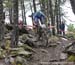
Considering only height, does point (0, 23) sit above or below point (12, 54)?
above

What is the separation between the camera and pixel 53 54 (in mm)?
11969

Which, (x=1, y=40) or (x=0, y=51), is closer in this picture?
(x=0, y=51)

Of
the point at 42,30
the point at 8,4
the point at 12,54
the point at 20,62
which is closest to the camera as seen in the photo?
the point at 20,62

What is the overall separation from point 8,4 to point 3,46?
6119 millimetres

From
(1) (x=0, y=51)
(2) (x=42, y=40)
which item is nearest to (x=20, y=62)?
(1) (x=0, y=51)

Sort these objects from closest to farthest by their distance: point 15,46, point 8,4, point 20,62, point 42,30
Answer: point 20,62, point 15,46, point 42,30, point 8,4

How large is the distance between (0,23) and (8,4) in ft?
14.5

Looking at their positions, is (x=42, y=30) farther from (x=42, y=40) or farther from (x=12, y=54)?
(x=12, y=54)

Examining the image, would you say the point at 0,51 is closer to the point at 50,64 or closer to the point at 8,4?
the point at 50,64

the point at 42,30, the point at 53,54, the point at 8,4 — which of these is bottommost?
the point at 53,54

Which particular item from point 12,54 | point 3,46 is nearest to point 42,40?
A: point 3,46

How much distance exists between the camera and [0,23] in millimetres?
12914

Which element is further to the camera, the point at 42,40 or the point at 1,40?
the point at 42,40

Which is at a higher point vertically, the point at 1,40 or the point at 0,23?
the point at 0,23
